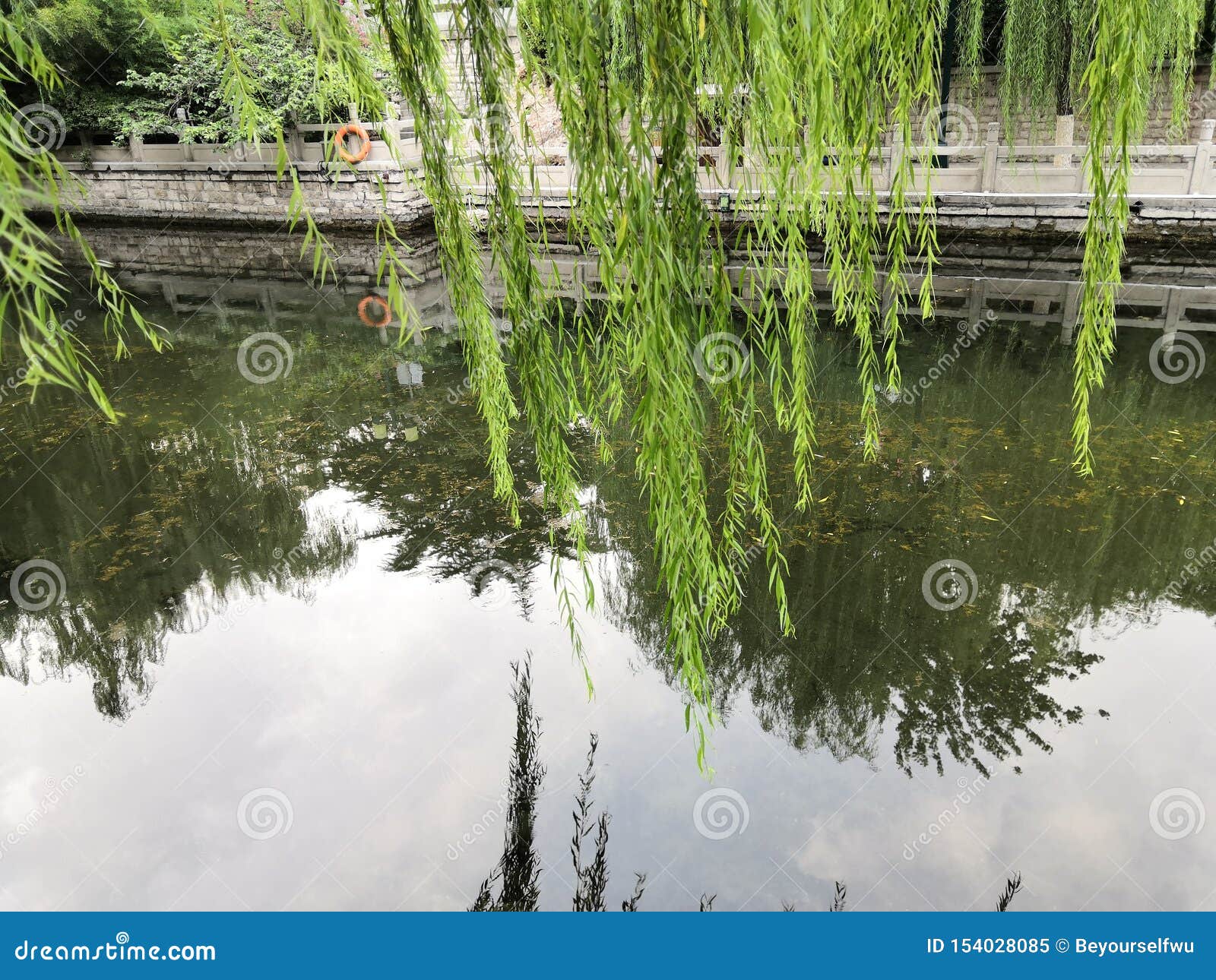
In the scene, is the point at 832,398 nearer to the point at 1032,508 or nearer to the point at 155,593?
the point at 1032,508

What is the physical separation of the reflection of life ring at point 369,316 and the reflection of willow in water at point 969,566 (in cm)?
426

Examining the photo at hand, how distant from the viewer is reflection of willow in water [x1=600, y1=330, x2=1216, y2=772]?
3.59m

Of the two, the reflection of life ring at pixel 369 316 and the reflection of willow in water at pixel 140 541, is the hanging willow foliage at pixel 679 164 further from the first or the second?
the reflection of life ring at pixel 369 316

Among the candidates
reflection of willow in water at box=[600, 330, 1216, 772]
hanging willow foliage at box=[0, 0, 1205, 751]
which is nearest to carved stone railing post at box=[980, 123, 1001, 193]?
reflection of willow in water at box=[600, 330, 1216, 772]

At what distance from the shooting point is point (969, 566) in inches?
169

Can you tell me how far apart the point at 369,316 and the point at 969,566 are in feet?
21.2

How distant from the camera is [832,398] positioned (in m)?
6.26

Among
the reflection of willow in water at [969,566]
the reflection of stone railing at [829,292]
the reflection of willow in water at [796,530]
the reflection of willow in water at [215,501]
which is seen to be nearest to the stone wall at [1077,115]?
the reflection of stone railing at [829,292]

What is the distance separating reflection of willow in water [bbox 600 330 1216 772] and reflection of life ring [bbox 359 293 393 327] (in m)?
4.26

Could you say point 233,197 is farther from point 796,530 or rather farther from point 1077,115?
point 1077,115

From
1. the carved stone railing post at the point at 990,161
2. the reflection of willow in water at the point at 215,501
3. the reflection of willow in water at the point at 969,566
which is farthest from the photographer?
the carved stone railing post at the point at 990,161

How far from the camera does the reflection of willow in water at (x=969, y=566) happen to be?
11.8 feet

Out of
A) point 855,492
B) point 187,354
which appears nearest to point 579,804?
point 855,492

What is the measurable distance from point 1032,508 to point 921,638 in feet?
4.30
